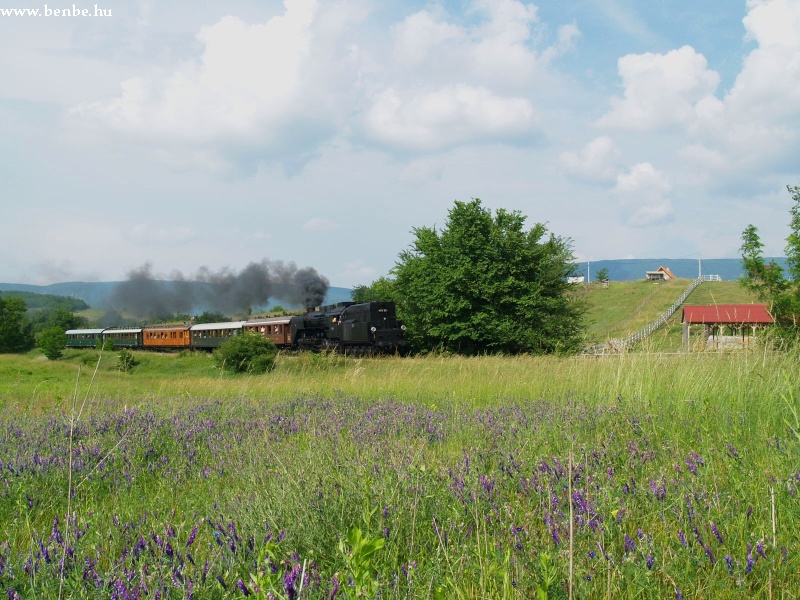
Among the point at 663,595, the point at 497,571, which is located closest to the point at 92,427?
the point at 497,571

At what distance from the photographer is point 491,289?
112 feet

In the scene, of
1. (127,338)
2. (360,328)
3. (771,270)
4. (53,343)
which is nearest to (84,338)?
(53,343)

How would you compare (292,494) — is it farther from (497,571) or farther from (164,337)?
(164,337)

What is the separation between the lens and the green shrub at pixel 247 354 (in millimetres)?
28000

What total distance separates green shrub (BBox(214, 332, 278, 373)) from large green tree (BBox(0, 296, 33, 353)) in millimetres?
42746

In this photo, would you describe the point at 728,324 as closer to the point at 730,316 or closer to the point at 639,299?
the point at 730,316

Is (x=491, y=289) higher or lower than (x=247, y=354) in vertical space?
higher

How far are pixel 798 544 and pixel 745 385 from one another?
4594 millimetres

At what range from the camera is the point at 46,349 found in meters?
47.5

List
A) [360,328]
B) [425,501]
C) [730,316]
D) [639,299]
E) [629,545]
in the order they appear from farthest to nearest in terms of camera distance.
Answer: [639,299] < [360,328] < [730,316] < [425,501] < [629,545]

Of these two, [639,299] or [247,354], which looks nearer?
[247,354]

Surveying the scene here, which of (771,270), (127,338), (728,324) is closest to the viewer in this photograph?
(728,324)

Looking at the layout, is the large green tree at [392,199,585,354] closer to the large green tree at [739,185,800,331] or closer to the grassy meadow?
the large green tree at [739,185,800,331]

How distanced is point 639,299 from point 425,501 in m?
81.8
